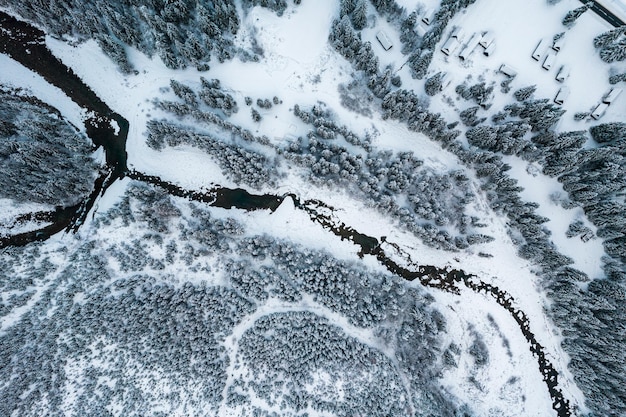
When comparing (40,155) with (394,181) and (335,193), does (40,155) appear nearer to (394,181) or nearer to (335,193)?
(335,193)

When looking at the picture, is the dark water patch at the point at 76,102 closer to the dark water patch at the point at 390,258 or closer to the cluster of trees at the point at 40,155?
the cluster of trees at the point at 40,155

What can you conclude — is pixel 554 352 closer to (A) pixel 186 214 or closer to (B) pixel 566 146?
(B) pixel 566 146

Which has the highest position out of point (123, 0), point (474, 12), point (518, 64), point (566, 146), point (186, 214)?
point (474, 12)

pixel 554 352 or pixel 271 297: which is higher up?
pixel 554 352

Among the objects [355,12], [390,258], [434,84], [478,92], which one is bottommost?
[390,258]

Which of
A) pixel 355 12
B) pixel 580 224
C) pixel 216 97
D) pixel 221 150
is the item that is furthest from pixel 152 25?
pixel 580 224

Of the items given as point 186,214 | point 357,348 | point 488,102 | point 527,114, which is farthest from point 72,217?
point 527,114
